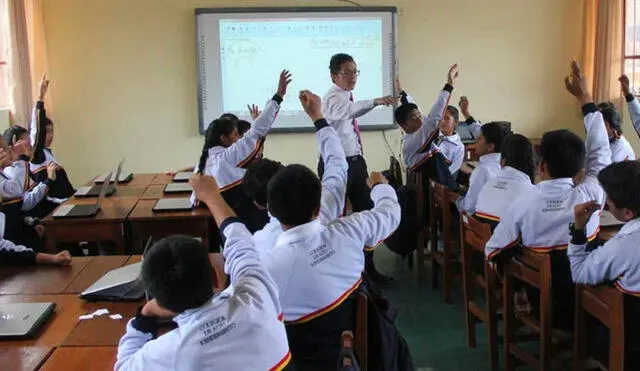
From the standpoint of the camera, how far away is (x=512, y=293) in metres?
Result: 2.60

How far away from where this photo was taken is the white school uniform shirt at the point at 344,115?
3830mm

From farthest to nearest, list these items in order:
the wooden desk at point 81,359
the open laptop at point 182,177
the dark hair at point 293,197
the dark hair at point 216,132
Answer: the open laptop at point 182,177, the dark hair at point 216,132, the dark hair at point 293,197, the wooden desk at point 81,359

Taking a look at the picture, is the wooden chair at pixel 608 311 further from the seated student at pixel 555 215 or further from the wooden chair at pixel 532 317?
the seated student at pixel 555 215

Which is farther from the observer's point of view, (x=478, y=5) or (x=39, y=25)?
(x=478, y=5)

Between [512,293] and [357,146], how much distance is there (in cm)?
165

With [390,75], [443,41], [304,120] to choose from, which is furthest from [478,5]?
[304,120]

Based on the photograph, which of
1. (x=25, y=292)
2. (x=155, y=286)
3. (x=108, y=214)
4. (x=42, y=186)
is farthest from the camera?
(x=42, y=186)

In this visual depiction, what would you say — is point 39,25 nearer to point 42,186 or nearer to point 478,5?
point 42,186

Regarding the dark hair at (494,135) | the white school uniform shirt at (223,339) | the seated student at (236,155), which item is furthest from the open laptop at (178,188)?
the white school uniform shirt at (223,339)

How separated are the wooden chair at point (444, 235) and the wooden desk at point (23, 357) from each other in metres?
2.33

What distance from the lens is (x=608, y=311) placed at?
1912mm

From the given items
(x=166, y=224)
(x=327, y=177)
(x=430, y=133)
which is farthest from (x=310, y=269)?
(x=430, y=133)

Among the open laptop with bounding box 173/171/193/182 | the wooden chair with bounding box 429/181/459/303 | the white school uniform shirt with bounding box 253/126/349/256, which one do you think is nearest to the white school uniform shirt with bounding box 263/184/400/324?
the white school uniform shirt with bounding box 253/126/349/256

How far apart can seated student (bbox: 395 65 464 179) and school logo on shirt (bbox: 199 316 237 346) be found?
2.69m
